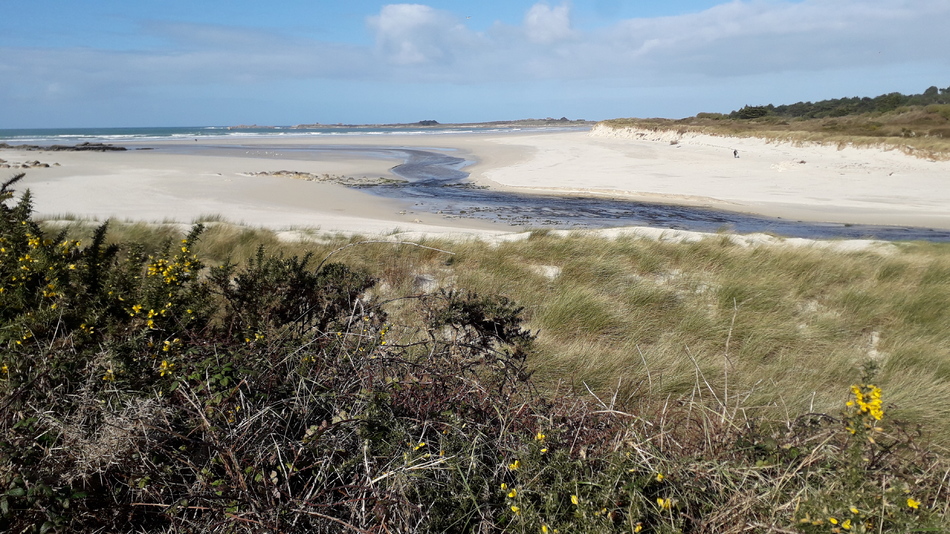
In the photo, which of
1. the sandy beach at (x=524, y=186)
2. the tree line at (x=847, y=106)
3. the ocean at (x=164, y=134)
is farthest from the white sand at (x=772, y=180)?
the ocean at (x=164, y=134)

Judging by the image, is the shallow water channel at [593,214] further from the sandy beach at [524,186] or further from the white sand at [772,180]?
the white sand at [772,180]

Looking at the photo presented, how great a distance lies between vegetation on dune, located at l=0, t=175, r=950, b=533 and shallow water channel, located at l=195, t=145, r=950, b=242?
25.5 feet

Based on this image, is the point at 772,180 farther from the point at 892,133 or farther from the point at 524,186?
the point at 892,133

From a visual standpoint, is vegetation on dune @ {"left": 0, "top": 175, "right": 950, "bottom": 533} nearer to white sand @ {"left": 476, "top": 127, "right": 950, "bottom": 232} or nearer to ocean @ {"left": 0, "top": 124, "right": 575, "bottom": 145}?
white sand @ {"left": 476, "top": 127, "right": 950, "bottom": 232}

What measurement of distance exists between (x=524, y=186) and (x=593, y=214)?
563 cm

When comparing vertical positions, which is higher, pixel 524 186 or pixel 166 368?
pixel 166 368

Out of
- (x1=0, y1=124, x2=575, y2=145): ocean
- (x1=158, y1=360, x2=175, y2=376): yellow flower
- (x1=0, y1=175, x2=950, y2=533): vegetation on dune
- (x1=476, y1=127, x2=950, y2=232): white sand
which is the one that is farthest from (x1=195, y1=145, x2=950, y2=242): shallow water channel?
(x1=0, y1=124, x2=575, y2=145): ocean

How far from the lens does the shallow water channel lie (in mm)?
12320

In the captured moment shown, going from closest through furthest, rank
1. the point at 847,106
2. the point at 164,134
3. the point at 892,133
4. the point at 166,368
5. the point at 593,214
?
the point at 166,368 < the point at 593,214 < the point at 892,133 < the point at 847,106 < the point at 164,134

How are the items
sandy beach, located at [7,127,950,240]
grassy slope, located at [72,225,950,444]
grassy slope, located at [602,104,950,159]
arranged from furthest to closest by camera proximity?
grassy slope, located at [602,104,950,159]
sandy beach, located at [7,127,950,240]
grassy slope, located at [72,225,950,444]

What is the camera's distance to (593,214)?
47.7 feet

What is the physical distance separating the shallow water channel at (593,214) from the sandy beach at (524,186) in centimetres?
79

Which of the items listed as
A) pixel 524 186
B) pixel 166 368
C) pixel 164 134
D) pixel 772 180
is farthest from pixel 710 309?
pixel 164 134

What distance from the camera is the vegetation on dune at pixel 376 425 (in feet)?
6.15
